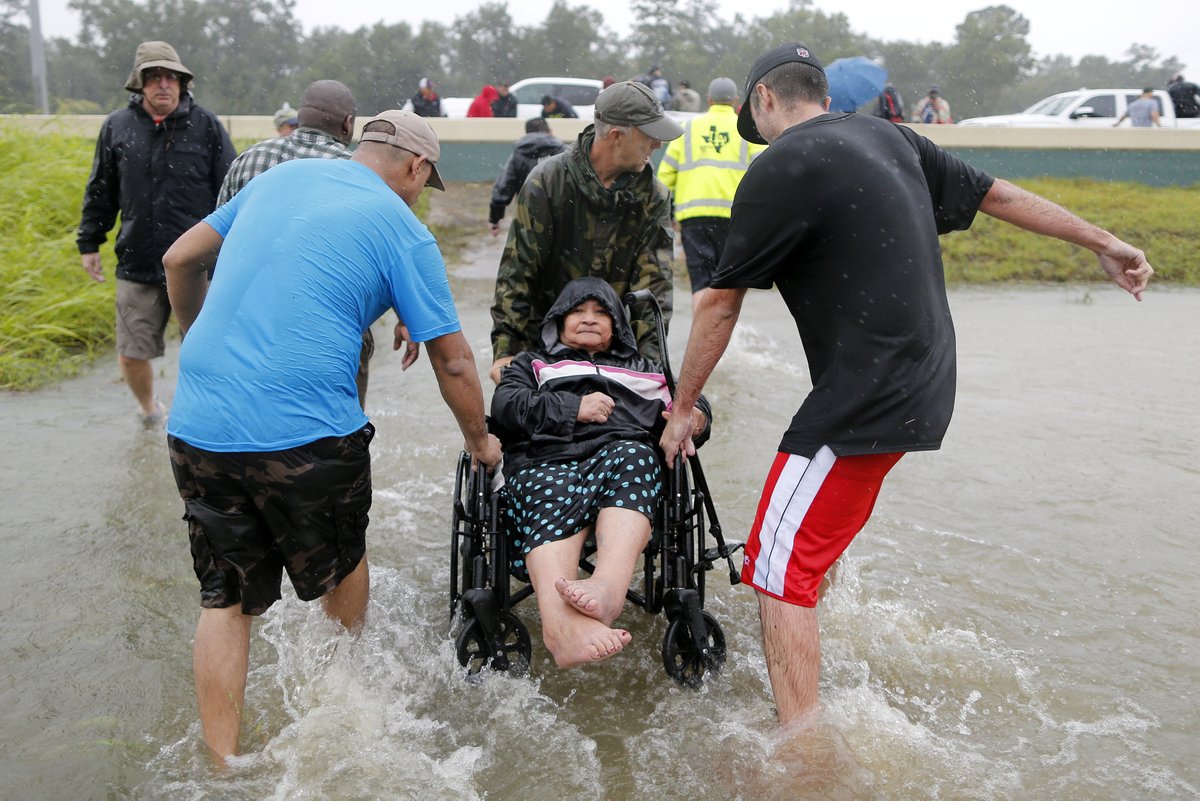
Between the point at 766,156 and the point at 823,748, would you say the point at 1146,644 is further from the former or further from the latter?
the point at 766,156

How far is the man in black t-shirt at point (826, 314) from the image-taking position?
292cm

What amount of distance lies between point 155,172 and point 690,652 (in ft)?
13.5

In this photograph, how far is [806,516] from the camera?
3045 millimetres

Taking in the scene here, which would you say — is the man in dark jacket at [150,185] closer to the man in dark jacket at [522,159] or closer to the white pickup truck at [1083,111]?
the man in dark jacket at [522,159]

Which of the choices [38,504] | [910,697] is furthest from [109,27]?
[910,697]

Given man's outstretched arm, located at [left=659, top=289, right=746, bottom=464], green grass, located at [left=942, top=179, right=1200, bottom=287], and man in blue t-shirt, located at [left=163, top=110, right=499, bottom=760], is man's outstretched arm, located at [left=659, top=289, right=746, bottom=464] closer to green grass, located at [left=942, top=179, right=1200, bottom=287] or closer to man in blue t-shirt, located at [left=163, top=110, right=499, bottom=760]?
man in blue t-shirt, located at [left=163, top=110, right=499, bottom=760]

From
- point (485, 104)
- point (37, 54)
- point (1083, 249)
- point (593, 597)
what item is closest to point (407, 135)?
point (593, 597)

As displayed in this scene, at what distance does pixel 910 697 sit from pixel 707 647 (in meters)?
0.71

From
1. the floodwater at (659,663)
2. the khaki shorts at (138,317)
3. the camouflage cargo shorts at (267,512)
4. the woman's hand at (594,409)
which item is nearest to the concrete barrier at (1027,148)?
the khaki shorts at (138,317)

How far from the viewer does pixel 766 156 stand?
9.62 feet

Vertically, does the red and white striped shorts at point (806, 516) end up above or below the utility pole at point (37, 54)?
below

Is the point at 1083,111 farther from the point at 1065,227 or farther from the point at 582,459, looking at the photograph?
the point at 582,459

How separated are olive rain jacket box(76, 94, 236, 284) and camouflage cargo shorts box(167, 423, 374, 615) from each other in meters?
3.39

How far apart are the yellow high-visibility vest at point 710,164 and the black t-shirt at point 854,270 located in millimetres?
4540
